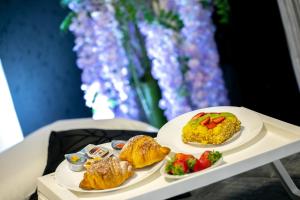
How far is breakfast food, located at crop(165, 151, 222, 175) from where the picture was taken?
5.66 ft

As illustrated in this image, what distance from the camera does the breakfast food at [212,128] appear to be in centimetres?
186

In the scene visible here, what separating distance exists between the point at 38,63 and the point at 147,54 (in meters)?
0.72

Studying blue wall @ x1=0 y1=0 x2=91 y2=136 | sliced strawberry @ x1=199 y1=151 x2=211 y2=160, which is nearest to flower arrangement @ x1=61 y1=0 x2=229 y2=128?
blue wall @ x1=0 y1=0 x2=91 y2=136

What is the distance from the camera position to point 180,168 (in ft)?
5.66

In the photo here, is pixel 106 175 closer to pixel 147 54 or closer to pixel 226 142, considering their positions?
pixel 226 142

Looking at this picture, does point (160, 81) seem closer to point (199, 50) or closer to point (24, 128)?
point (199, 50)

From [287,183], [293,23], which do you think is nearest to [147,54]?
[293,23]

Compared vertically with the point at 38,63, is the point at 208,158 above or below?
below

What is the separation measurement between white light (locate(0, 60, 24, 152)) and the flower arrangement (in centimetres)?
49

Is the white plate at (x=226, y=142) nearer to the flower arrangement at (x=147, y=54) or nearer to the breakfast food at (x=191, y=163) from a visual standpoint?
the breakfast food at (x=191, y=163)

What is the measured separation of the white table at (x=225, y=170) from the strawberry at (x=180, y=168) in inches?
1.0

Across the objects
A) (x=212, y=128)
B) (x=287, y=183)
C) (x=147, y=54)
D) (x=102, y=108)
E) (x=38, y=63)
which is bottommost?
(x=287, y=183)

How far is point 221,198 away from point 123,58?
5.12 feet

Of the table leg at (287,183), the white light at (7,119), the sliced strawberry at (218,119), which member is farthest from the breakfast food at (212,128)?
the white light at (7,119)
